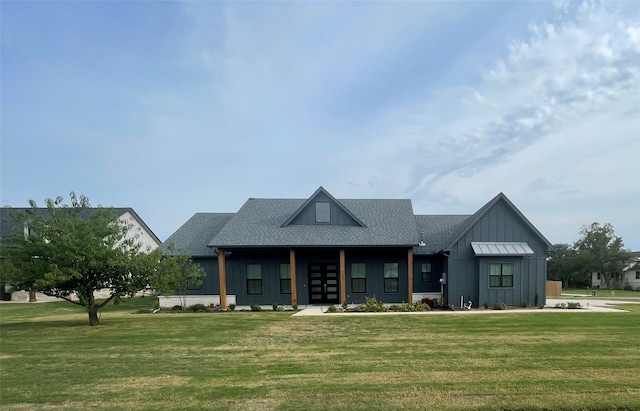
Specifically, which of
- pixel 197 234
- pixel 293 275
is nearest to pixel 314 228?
pixel 293 275

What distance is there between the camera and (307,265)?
21.8 metres

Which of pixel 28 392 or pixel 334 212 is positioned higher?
pixel 334 212

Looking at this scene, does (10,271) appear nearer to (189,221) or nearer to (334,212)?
(189,221)

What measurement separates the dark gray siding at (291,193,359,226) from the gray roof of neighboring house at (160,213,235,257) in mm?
5437

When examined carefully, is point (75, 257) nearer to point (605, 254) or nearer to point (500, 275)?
point (500, 275)

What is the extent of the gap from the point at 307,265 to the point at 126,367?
550 inches

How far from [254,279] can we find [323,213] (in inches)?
215

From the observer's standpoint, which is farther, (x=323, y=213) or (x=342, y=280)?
(x=323, y=213)

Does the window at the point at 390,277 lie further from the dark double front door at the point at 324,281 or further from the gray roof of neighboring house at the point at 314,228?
the dark double front door at the point at 324,281

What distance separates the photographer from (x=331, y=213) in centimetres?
2244

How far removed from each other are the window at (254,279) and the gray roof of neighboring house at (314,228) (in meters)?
1.94

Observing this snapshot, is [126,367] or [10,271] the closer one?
[126,367]

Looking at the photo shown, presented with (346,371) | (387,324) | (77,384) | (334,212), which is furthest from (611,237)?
(77,384)

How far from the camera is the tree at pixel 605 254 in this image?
182 feet
